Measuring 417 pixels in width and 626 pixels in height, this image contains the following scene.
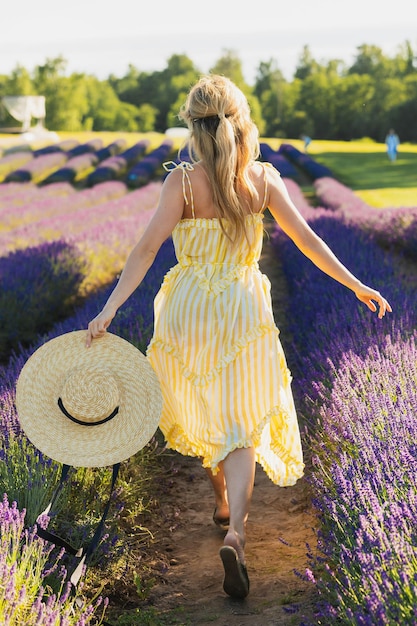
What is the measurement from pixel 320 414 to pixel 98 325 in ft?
3.71

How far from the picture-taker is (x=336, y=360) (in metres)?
3.94

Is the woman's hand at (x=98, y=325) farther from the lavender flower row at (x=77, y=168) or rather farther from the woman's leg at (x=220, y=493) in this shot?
the lavender flower row at (x=77, y=168)

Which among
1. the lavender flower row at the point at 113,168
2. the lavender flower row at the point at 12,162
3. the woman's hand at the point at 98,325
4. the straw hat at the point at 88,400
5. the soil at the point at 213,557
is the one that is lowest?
the lavender flower row at the point at 12,162

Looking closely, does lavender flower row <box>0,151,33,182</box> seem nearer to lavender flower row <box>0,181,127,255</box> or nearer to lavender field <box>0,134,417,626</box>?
lavender flower row <box>0,181,127,255</box>

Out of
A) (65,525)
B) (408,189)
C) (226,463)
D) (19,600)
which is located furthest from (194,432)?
(408,189)

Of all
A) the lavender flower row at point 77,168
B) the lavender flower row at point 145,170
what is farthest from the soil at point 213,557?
the lavender flower row at point 77,168

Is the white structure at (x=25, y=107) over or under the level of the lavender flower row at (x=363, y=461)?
under

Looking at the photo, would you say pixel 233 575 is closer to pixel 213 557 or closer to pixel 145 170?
pixel 213 557

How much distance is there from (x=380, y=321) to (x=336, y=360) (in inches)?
22.3

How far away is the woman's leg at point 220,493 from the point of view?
3297 mm

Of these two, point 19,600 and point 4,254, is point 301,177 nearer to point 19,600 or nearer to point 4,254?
point 4,254

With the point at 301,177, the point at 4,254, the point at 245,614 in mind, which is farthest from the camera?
the point at 301,177

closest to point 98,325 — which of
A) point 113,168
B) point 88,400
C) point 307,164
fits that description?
point 88,400

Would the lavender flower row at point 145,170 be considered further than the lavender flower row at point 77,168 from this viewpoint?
No
